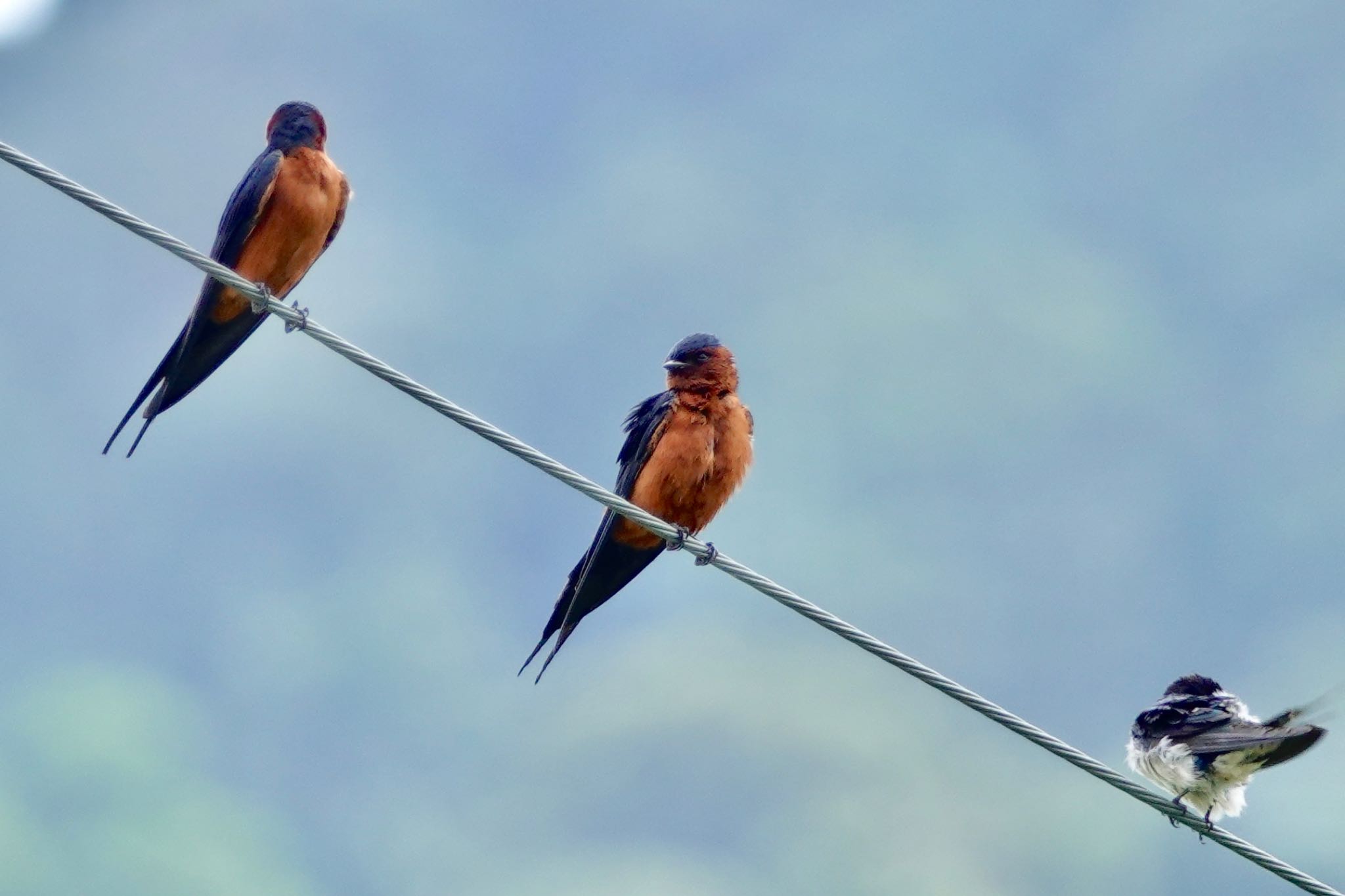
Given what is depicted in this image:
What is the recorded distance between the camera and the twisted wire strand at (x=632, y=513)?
4.48 metres

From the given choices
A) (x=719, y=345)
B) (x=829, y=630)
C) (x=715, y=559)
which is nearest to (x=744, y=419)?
(x=719, y=345)

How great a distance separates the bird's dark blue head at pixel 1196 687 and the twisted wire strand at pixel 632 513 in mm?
2969

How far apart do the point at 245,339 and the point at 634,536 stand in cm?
213

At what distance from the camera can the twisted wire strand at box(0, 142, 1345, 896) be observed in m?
4.48

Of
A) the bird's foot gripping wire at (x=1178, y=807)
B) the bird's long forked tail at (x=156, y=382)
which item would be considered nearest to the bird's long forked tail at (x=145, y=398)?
the bird's long forked tail at (x=156, y=382)

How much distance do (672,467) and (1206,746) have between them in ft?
9.08

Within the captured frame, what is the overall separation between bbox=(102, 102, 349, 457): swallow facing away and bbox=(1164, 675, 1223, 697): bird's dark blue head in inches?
197

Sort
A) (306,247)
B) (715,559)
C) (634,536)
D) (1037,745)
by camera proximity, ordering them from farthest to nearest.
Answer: (306,247)
(634,536)
(715,559)
(1037,745)

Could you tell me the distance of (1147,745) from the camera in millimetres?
7664

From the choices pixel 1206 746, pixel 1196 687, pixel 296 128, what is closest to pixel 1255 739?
pixel 1206 746

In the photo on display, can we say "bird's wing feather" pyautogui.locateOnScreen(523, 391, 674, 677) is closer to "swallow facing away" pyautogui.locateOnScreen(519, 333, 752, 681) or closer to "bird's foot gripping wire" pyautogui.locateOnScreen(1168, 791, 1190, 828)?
"swallow facing away" pyautogui.locateOnScreen(519, 333, 752, 681)

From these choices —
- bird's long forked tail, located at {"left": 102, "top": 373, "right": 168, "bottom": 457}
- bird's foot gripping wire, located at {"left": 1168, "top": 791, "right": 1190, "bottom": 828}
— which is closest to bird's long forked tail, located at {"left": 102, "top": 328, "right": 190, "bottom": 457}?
bird's long forked tail, located at {"left": 102, "top": 373, "right": 168, "bottom": 457}

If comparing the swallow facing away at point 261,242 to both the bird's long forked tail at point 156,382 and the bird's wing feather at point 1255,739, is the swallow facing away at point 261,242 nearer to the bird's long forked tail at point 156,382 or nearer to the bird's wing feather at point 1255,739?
the bird's long forked tail at point 156,382

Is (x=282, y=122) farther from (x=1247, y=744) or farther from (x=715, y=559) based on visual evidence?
(x=1247, y=744)
